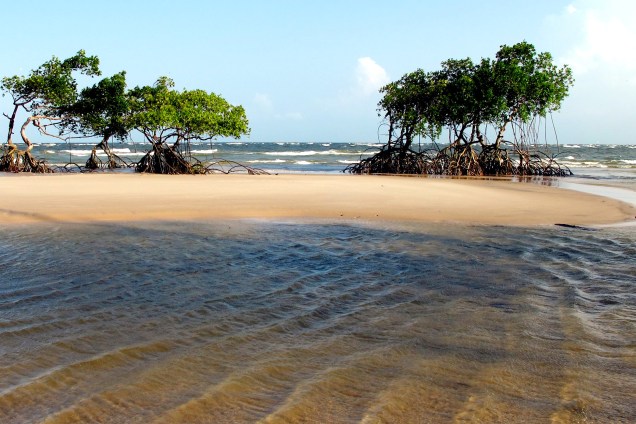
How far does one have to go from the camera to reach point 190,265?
562cm

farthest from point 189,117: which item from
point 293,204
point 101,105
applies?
point 293,204

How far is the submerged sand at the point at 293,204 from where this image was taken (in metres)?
9.45

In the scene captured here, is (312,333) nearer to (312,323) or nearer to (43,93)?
(312,323)

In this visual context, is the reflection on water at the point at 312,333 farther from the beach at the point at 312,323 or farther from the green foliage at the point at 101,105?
the green foliage at the point at 101,105

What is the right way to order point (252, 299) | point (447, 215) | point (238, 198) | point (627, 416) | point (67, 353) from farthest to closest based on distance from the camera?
point (238, 198) → point (447, 215) → point (252, 299) → point (67, 353) → point (627, 416)

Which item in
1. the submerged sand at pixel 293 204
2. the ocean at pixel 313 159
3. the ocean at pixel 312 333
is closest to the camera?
the ocean at pixel 312 333

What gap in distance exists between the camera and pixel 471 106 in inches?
→ 928

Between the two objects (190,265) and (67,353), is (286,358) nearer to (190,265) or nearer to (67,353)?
(67,353)

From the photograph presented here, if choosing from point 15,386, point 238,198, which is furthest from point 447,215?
point 15,386

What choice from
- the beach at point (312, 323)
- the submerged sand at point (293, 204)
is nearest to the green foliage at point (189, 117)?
the submerged sand at point (293, 204)

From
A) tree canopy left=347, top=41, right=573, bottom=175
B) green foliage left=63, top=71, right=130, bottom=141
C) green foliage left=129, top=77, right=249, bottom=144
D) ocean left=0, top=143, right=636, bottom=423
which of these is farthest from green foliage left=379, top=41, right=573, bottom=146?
ocean left=0, top=143, right=636, bottom=423

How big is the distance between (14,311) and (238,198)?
803 cm

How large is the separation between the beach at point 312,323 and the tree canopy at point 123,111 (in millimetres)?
13061

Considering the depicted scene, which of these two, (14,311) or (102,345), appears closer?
(102,345)
